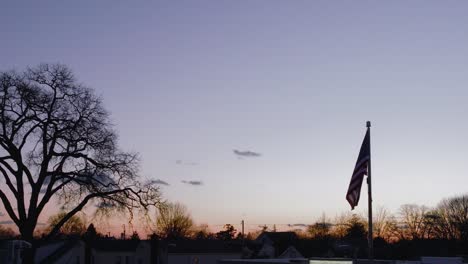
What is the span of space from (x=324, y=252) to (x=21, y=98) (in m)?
82.7

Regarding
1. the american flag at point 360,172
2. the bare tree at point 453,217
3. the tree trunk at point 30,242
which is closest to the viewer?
the american flag at point 360,172

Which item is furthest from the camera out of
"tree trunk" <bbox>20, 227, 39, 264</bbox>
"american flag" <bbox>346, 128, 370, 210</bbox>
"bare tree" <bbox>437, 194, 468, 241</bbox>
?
"bare tree" <bbox>437, 194, 468, 241</bbox>

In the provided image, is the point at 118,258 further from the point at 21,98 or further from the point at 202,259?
the point at 21,98

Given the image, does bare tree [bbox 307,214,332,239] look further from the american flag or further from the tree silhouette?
the american flag

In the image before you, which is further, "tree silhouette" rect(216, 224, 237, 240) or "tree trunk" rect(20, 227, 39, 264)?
"tree silhouette" rect(216, 224, 237, 240)

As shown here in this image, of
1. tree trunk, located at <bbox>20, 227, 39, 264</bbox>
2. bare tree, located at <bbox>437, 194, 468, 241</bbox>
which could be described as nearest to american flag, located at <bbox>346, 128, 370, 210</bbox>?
tree trunk, located at <bbox>20, 227, 39, 264</bbox>

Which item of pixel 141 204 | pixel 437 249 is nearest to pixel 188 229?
pixel 437 249

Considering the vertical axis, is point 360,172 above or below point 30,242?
above

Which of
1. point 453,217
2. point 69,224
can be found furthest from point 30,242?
point 453,217

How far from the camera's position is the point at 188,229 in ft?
421

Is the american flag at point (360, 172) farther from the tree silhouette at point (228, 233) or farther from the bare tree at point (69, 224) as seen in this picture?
the tree silhouette at point (228, 233)

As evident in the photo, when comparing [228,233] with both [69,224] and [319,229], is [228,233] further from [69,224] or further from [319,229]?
[69,224]

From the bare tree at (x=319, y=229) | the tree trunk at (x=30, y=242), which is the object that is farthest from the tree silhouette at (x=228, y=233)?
the tree trunk at (x=30, y=242)

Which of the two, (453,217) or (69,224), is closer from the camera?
(69,224)
